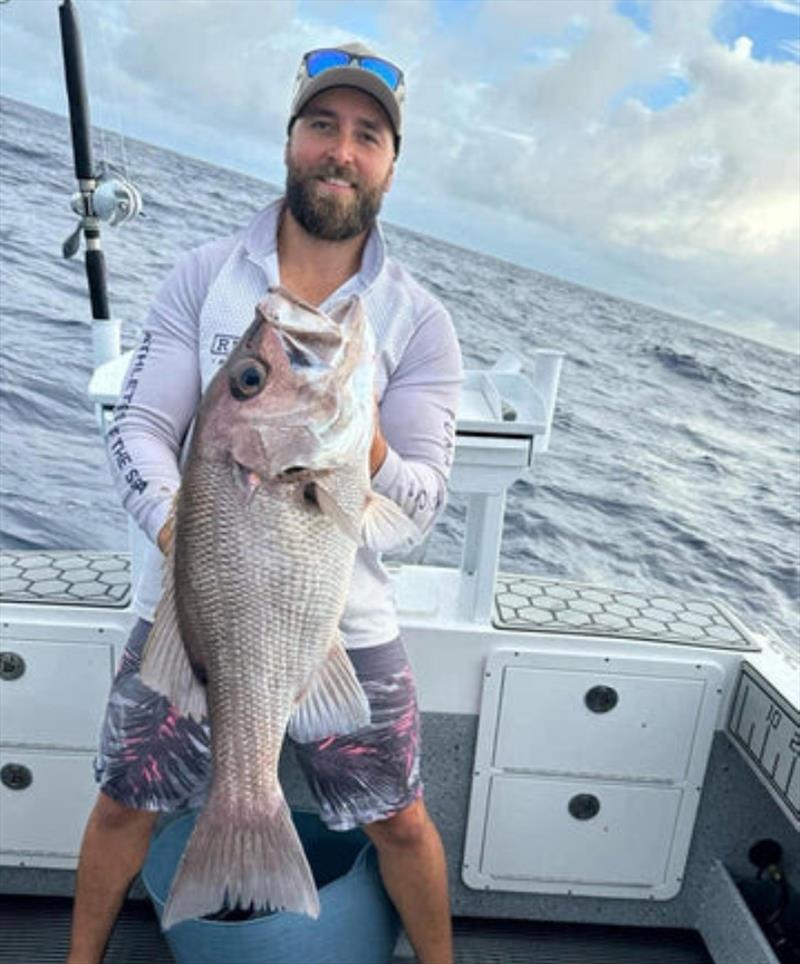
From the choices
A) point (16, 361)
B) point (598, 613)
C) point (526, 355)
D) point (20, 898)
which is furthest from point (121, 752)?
point (526, 355)

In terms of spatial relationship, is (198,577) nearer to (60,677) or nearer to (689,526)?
(60,677)

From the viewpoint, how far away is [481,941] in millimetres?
2838

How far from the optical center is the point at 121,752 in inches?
85.4

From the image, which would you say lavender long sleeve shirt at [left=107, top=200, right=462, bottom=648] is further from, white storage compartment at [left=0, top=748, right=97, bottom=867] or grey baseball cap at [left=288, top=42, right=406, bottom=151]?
white storage compartment at [left=0, top=748, right=97, bottom=867]

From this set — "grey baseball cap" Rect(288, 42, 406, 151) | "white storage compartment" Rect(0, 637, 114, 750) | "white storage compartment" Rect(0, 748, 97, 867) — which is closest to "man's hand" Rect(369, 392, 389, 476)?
"grey baseball cap" Rect(288, 42, 406, 151)

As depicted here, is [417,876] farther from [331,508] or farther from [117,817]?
[331,508]

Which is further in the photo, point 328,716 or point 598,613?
point 598,613

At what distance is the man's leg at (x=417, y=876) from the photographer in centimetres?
227

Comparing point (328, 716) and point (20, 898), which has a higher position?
point (328, 716)

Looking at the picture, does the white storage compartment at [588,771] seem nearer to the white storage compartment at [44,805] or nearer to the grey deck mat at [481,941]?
the grey deck mat at [481,941]

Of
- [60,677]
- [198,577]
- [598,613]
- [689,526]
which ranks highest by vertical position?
[198,577]

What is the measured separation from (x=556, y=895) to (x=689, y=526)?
7094 millimetres

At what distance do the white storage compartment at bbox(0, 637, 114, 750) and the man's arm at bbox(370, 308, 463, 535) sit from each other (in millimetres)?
1138

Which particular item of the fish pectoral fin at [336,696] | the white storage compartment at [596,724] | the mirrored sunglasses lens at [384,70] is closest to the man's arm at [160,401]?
the fish pectoral fin at [336,696]
